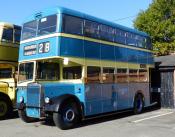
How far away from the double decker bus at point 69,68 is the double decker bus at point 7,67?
2260 mm

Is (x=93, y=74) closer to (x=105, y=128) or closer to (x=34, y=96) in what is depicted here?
(x=105, y=128)

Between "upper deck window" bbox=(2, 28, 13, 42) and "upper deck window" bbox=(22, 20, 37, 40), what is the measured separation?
103 inches

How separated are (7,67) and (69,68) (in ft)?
14.3

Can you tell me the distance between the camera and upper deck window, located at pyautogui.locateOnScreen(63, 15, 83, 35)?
1283cm

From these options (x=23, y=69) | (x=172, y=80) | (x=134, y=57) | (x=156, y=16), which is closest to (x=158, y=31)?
(x=156, y=16)

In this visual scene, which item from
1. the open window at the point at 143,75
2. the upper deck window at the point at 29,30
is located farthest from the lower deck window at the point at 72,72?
the open window at the point at 143,75

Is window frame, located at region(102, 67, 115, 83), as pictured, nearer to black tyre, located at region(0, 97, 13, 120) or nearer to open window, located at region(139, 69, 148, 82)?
open window, located at region(139, 69, 148, 82)

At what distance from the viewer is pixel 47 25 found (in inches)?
517

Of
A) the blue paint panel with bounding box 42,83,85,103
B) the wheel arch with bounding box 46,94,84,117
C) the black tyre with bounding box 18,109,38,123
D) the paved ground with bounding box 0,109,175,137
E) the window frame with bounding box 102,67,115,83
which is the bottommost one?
the paved ground with bounding box 0,109,175,137

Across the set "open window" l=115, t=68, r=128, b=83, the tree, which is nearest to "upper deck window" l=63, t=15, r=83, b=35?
"open window" l=115, t=68, r=128, b=83

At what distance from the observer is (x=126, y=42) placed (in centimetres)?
1652

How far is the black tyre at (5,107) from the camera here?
15.8m

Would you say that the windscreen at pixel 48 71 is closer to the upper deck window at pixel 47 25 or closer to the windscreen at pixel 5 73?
the upper deck window at pixel 47 25

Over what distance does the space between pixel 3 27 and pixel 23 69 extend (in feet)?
12.6
